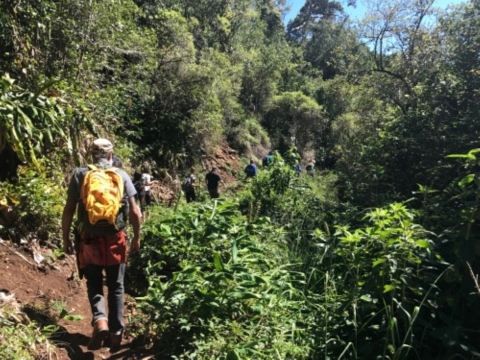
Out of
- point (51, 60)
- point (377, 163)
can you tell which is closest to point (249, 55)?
point (377, 163)

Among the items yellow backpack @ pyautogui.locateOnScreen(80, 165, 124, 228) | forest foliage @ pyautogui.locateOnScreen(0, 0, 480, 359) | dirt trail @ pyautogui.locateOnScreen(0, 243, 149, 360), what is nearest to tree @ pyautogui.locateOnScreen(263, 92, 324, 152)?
forest foliage @ pyautogui.locateOnScreen(0, 0, 480, 359)

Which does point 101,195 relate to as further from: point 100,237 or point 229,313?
point 229,313

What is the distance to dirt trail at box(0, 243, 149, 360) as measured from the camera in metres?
3.40

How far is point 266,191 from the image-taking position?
9.89m

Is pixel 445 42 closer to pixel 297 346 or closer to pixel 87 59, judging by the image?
pixel 87 59

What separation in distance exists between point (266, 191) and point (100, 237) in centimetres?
665

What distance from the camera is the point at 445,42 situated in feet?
48.3

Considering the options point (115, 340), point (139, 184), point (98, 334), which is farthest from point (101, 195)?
point (139, 184)

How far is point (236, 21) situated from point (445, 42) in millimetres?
15736

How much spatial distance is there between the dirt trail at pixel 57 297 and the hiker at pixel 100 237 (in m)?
0.15

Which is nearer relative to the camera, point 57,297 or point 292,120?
point 57,297

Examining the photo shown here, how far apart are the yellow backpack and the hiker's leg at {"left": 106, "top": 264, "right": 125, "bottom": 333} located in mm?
419

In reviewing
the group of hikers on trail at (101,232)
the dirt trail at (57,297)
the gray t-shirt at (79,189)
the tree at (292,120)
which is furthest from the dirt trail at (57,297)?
the tree at (292,120)

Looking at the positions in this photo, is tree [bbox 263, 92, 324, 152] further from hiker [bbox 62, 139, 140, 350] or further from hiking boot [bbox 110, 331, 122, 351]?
hiking boot [bbox 110, 331, 122, 351]
